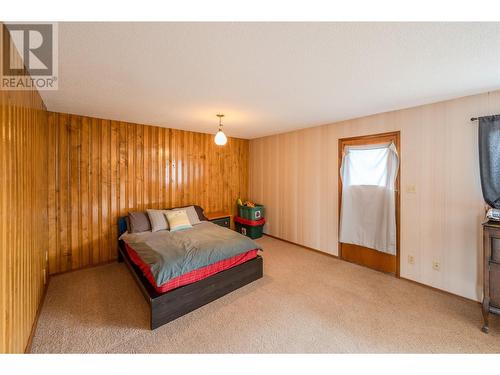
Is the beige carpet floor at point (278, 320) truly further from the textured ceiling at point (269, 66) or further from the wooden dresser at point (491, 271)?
the textured ceiling at point (269, 66)

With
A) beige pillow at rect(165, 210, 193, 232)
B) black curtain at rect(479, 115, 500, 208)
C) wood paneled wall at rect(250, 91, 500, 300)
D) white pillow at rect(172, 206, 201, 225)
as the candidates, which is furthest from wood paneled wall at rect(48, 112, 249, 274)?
black curtain at rect(479, 115, 500, 208)

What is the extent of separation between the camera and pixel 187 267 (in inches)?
88.9

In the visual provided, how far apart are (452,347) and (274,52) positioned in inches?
112

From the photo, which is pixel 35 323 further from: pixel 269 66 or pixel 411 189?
pixel 411 189

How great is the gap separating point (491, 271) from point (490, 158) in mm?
1159

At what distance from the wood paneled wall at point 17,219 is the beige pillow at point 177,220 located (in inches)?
61.9

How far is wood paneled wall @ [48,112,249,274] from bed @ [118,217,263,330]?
0.71 meters

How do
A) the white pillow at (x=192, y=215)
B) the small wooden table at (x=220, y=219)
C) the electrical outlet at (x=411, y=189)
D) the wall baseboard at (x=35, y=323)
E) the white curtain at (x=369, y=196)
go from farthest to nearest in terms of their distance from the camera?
the small wooden table at (x=220, y=219), the white pillow at (x=192, y=215), the white curtain at (x=369, y=196), the electrical outlet at (x=411, y=189), the wall baseboard at (x=35, y=323)

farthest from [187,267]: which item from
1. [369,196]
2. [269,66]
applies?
[369,196]

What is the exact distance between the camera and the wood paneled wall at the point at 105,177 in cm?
310

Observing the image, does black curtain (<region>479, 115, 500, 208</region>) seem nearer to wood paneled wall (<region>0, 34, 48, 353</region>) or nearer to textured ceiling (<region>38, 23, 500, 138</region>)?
textured ceiling (<region>38, 23, 500, 138</region>)

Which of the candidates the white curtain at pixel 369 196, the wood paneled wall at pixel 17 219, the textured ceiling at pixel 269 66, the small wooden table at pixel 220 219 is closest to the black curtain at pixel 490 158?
A: the textured ceiling at pixel 269 66
